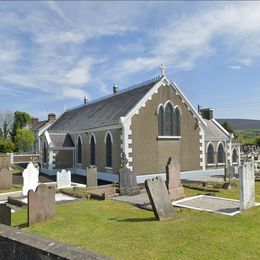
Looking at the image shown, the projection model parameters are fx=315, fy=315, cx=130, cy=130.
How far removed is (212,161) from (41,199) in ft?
72.8

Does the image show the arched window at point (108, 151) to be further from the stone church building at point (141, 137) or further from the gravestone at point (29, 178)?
the gravestone at point (29, 178)

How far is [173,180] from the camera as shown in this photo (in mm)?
15734

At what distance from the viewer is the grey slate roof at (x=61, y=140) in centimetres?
3203

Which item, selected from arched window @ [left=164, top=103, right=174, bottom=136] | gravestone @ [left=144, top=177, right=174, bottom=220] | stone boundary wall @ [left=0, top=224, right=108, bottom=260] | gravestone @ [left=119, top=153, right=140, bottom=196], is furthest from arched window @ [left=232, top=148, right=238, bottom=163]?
stone boundary wall @ [left=0, top=224, right=108, bottom=260]

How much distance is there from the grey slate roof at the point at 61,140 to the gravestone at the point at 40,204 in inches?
815

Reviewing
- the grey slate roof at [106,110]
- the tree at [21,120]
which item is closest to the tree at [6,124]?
the tree at [21,120]

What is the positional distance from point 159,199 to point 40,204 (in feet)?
13.9

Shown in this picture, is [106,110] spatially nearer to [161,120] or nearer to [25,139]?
[161,120]

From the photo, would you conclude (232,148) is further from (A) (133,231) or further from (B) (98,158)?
(A) (133,231)

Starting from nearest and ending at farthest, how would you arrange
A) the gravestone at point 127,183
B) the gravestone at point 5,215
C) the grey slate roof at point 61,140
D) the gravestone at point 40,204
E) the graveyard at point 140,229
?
the graveyard at point 140,229 < the gravestone at point 5,215 < the gravestone at point 40,204 < the gravestone at point 127,183 < the grey slate roof at point 61,140

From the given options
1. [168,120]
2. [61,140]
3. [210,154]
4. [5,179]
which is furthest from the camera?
[61,140]

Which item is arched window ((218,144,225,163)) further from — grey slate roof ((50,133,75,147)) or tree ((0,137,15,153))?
tree ((0,137,15,153))

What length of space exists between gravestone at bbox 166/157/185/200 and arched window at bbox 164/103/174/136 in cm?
1037

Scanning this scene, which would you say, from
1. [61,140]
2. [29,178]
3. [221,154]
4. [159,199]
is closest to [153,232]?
[159,199]
